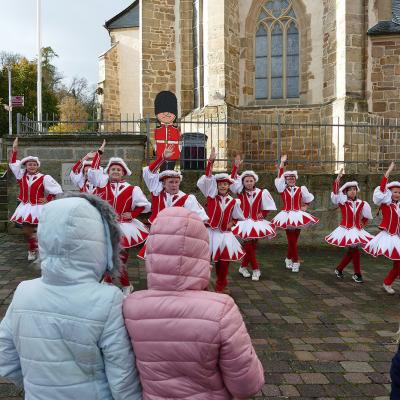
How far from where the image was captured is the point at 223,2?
582 inches

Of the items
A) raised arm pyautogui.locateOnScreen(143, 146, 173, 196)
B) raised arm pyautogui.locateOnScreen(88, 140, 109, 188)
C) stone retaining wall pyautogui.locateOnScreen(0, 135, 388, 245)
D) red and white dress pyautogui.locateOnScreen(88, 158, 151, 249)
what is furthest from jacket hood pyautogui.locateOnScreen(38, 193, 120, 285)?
stone retaining wall pyautogui.locateOnScreen(0, 135, 388, 245)

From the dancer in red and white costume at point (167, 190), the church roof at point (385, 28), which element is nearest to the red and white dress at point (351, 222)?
the dancer in red and white costume at point (167, 190)

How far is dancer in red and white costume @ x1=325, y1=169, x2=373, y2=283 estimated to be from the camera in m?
7.59

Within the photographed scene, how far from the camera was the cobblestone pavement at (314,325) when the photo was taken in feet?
12.2

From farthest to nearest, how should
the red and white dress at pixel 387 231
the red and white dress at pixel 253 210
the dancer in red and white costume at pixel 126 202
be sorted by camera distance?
the red and white dress at pixel 253 210
the red and white dress at pixel 387 231
the dancer in red and white costume at pixel 126 202

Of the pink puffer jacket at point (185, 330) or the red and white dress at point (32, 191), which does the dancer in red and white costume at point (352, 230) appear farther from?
the pink puffer jacket at point (185, 330)

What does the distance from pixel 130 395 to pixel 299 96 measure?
1515 cm

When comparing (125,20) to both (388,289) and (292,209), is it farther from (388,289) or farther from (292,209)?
(388,289)

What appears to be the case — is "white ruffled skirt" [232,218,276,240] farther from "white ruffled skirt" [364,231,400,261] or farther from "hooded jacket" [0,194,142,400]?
"hooded jacket" [0,194,142,400]

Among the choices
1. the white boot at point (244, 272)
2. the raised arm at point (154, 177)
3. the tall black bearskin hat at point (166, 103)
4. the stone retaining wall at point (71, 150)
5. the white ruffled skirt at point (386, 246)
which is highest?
the tall black bearskin hat at point (166, 103)

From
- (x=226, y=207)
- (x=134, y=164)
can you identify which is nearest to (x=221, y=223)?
(x=226, y=207)

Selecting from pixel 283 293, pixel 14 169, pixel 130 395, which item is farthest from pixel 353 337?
pixel 14 169

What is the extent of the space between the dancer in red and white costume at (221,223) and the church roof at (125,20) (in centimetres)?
1881

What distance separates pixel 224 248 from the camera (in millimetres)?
6594
